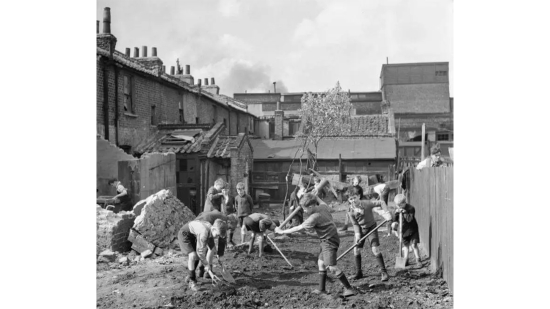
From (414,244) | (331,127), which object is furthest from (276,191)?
(414,244)

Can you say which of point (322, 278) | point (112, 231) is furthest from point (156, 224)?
point (322, 278)

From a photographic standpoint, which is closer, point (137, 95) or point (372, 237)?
point (372, 237)

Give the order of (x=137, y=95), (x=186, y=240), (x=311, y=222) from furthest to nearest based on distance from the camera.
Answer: (x=137, y=95) < (x=186, y=240) < (x=311, y=222)

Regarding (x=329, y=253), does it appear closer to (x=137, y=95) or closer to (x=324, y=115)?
(x=137, y=95)

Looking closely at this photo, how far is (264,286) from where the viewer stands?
6711mm

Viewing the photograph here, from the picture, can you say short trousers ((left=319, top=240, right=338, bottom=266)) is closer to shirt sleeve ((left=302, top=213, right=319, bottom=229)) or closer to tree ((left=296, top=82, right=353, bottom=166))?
shirt sleeve ((left=302, top=213, right=319, bottom=229))

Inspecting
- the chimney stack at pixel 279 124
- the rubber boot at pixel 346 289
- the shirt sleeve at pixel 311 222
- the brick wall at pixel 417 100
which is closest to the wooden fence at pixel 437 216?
the rubber boot at pixel 346 289

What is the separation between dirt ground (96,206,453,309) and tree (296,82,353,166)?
5.72 meters

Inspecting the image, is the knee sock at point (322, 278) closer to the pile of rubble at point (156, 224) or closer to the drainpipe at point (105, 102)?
the pile of rubble at point (156, 224)

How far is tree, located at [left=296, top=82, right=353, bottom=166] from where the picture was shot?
13773 mm

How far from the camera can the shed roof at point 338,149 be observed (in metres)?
A: 19.7

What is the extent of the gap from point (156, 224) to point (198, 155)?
4271mm

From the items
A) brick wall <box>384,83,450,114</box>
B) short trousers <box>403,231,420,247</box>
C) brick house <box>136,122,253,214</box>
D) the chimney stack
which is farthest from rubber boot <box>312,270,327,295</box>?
brick wall <box>384,83,450,114</box>

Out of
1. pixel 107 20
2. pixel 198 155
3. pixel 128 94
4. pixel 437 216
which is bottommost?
pixel 437 216
